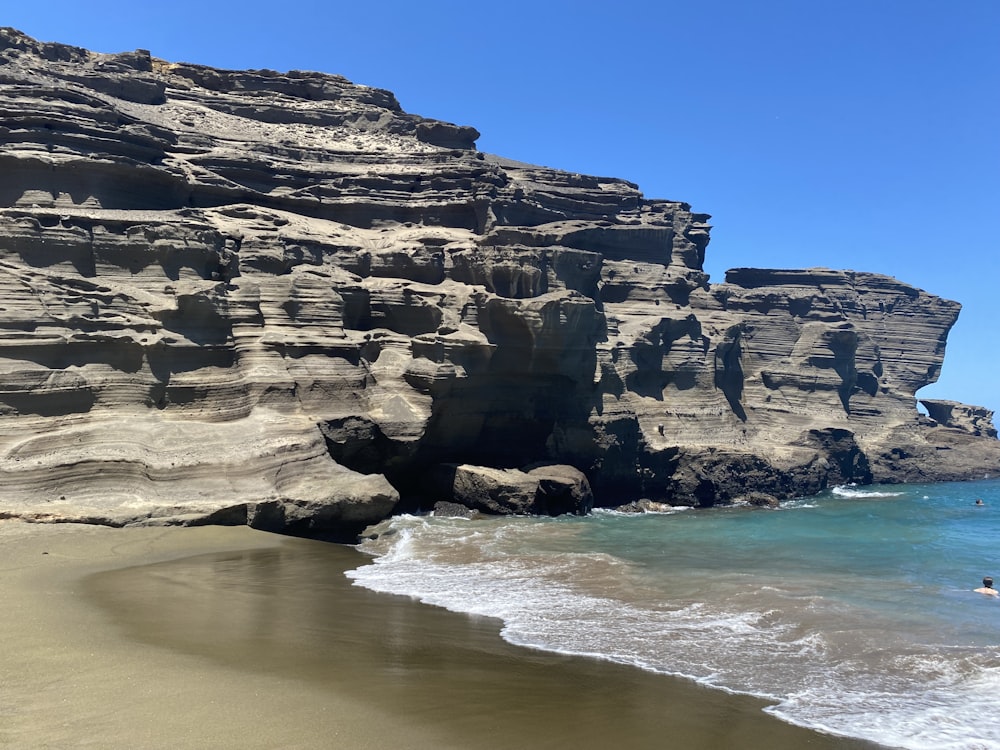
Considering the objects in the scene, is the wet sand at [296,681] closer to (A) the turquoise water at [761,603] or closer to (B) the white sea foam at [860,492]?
(A) the turquoise water at [761,603]

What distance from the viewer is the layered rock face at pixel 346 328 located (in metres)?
19.3

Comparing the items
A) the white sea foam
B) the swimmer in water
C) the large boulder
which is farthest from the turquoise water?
the white sea foam

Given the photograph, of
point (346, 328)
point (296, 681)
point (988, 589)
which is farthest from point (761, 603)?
point (346, 328)

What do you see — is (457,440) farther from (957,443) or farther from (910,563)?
(957,443)

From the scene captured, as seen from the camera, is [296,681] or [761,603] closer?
[296,681]

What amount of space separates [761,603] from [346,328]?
58.4 ft

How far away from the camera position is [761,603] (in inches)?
560

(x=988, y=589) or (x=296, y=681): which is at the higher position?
(x=988, y=589)

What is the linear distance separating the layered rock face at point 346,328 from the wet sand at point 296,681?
6.02 metres

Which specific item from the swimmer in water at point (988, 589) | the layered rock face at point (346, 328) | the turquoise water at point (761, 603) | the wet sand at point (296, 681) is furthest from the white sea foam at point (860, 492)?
the wet sand at point (296, 681)

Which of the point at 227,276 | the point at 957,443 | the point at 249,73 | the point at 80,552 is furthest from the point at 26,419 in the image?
the point at 957,443

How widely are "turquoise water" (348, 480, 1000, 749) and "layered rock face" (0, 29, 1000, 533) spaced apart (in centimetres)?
408

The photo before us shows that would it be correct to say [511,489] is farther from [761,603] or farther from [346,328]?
[761,603]

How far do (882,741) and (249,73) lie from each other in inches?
1616
